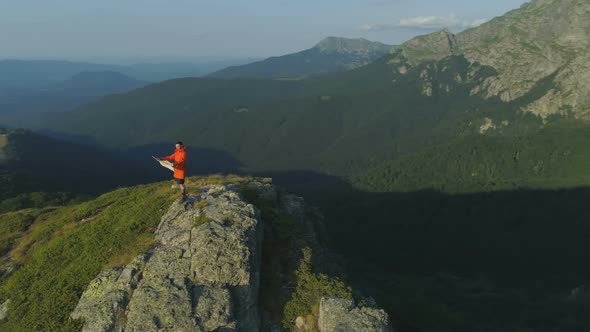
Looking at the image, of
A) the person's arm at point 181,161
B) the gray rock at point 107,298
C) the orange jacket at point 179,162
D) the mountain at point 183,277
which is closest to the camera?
the gray rock at point 107,298

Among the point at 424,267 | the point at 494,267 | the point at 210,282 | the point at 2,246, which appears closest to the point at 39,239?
the point at 2,246

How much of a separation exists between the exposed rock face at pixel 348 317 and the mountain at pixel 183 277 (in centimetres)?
6

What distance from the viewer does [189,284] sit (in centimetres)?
2444

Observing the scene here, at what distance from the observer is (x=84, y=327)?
23.3 m

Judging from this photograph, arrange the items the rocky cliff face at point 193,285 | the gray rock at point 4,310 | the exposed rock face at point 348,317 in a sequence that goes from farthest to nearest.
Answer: the gray rock at point 4,310 → the exposed rock face at point 348,317 → the rocky cliff face at point 193,285

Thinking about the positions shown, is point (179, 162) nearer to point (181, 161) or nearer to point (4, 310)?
point (181, 161)

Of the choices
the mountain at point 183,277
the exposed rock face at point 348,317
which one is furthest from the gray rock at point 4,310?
the exposed rock face at point 348,317

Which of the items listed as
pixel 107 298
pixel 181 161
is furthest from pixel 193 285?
pixel 181 161

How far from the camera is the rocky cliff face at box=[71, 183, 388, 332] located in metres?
22.7

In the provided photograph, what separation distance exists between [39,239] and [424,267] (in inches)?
7061

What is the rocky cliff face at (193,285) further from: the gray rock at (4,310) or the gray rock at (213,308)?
the gray rock at (4,310)

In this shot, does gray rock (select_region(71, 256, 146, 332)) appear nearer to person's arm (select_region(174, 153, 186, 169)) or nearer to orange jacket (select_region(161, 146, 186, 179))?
orange jacket (select_region(161, 146, 186, 179))

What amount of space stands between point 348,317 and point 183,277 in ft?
34.3

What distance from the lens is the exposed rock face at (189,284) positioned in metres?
22.7
